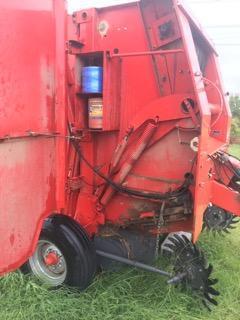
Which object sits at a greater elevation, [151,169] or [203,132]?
[203,132]

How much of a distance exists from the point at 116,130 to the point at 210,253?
1.95 m

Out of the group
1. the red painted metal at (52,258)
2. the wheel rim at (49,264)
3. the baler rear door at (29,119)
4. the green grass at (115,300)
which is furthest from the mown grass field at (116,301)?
the baler rear door at (29,119)

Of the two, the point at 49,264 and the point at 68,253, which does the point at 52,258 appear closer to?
the point at 49,264

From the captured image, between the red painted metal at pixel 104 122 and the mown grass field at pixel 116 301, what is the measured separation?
434 mm

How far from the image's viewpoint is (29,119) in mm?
3053

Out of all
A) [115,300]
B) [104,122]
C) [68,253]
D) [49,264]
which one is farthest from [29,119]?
[115,300]

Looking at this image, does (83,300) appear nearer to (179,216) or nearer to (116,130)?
(179,216)

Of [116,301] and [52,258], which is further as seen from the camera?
[52,258]

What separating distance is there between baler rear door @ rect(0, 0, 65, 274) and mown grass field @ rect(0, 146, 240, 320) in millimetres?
428

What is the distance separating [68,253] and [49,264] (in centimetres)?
27

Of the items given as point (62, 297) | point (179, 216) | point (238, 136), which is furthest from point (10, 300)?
point (238, 136)

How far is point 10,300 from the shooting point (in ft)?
11.1

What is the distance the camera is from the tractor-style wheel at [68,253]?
350 centimetres

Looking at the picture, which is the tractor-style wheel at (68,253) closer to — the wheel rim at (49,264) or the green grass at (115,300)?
the wheel rim at (49,264)
